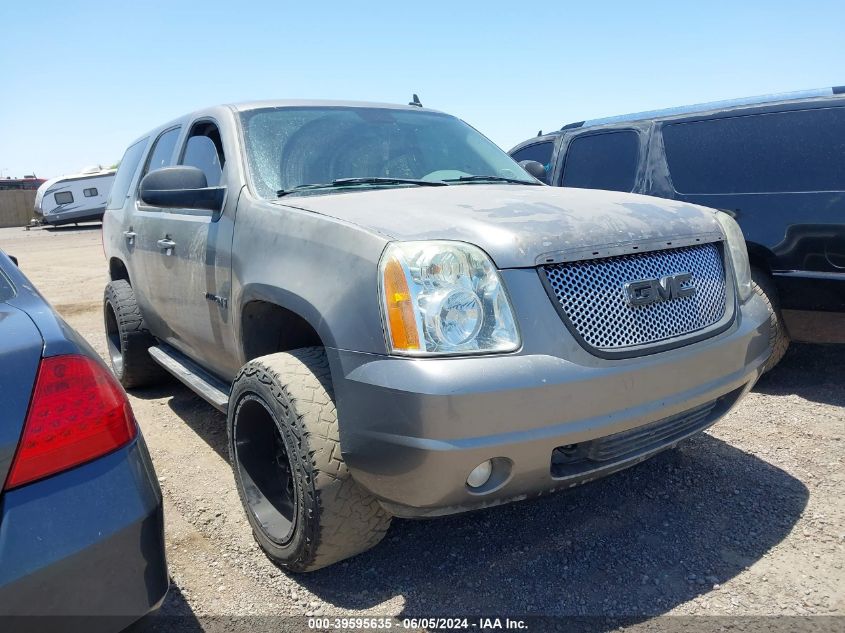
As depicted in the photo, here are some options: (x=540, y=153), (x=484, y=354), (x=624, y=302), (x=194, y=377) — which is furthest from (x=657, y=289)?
(x=540, y=153)

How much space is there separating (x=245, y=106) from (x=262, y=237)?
105 centimetres

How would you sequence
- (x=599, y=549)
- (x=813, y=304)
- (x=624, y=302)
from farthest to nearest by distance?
(x=813, y=304)
(x=599, y=549)
(x=624, y=302)

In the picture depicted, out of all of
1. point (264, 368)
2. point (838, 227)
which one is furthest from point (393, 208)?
point (838, 227)

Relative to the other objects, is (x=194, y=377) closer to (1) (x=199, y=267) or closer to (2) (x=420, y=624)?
(1) (x=199, y=267)

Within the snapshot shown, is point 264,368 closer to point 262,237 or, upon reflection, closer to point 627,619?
point 262,237

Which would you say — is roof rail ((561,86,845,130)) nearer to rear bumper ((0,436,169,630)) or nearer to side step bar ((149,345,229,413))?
side step bar ((149,345,229,413))

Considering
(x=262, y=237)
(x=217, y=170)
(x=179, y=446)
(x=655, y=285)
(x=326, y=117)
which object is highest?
(x=326, y=117)

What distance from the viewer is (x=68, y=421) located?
59.6 inches

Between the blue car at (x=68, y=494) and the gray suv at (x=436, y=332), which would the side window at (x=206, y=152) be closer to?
the gray suv at (x=436, y=332)

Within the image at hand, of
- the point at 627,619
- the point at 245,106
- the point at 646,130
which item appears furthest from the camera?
the point at 646,130

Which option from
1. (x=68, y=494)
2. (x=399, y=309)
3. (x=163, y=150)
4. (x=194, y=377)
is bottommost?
(x=194, y=377)

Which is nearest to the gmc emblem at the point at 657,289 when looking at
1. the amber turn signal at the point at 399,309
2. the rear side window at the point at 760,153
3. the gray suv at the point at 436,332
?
the gray suv at the point at 436,332

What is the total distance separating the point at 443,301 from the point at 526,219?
1.53 feet

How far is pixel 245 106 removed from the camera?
3240 millimetres
